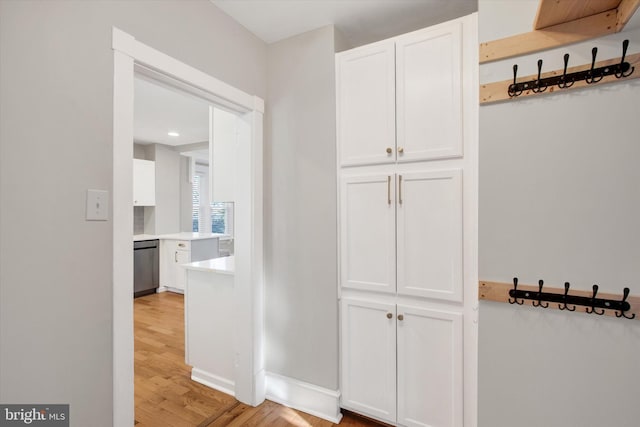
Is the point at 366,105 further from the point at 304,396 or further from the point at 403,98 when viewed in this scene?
the point at 304,396

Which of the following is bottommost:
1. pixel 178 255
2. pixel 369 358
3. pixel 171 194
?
pixel 369 358

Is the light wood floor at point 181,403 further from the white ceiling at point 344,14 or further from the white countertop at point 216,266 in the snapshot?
the white ceiling at point 344,14

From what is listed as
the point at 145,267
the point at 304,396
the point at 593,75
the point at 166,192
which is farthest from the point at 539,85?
the point at 166,192

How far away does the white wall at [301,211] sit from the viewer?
6.47ft

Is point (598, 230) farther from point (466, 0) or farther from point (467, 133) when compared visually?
point (466, 0)

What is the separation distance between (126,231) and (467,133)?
176 cm

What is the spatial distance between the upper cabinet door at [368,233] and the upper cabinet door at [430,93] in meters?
0.26

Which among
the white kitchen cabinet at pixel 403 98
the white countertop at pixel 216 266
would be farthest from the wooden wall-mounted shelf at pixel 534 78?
the white countertop at pixel 216 266

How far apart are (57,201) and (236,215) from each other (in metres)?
1.14

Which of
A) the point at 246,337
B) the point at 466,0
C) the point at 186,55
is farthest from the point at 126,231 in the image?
the point at 466,0

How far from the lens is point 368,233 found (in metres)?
1.85

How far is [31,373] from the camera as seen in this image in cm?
105

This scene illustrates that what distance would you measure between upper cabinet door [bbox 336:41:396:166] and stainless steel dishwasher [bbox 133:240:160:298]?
4.13 meters

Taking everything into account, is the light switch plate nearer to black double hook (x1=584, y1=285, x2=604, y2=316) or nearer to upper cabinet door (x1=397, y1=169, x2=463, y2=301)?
upper cabinet door (x1=397, y1=169, x2=463, y2=301)
